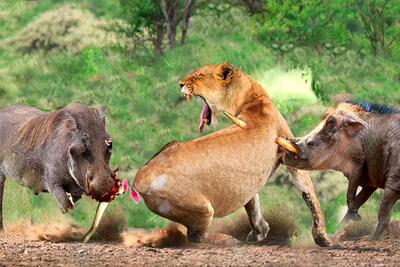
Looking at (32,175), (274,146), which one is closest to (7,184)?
(32,175)

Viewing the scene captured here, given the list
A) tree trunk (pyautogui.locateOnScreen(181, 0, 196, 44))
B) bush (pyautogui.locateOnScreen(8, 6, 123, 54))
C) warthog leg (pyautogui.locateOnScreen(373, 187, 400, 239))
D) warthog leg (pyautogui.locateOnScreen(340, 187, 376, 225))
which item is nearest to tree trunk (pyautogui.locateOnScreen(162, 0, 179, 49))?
tree trunk (pyautogui.locateOnScreen(181, 0, 196, 44))

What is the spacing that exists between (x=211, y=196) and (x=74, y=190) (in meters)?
1.21

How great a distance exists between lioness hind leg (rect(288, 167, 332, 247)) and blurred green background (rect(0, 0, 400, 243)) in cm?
415

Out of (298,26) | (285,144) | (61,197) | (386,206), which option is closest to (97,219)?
(61,197)

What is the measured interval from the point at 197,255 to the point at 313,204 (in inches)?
58.0

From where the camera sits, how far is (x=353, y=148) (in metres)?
9.41

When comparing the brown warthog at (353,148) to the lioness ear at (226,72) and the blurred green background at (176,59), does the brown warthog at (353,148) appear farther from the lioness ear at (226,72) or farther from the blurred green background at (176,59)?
the blurred green background at (176,59)

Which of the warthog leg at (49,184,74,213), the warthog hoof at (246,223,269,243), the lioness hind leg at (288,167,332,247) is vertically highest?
the warthog leg at (49,184,74,213)

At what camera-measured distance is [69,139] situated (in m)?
9.05

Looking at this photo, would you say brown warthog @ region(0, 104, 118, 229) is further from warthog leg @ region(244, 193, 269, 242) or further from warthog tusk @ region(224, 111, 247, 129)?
warthog leg @ region(244, 193, 269, 242)

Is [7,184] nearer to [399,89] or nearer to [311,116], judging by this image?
[311,116]

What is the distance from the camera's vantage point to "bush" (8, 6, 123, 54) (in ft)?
65.5

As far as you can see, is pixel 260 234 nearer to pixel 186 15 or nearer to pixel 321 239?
pixel 321 239

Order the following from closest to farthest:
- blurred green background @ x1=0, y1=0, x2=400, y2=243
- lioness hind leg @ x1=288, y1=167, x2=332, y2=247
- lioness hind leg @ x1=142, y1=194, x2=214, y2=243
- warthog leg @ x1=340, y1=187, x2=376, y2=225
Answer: lioness hind leg @ x1=142, y1=194, x2=214, y2=243 → lioness hind leg @ x1=288, y1=167, x2=332, y2=247 → warthog leg @ x1=340, y1=187, x2=376, y2=225 → blurred green background @ x1=0, y1=0, x2=400, y2=243
